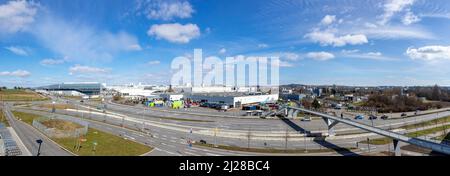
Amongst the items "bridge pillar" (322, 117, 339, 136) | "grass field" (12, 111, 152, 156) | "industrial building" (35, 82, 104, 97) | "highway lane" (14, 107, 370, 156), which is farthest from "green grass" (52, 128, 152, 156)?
"industrial building" (35, 82, 104, 97)

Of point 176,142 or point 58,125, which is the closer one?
point 176,142

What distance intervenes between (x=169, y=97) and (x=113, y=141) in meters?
30.9

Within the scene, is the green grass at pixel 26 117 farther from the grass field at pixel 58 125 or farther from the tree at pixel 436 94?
the tree at pixel 436 94

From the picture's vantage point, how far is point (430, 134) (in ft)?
59.4

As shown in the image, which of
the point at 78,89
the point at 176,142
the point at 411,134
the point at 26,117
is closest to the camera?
the point at 176,142

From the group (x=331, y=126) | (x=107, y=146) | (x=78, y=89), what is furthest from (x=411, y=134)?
(x=78, y=89)

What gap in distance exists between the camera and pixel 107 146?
12.1 meters

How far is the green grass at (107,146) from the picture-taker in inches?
428

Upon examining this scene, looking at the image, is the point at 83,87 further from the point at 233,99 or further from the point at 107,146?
the point at 107,146

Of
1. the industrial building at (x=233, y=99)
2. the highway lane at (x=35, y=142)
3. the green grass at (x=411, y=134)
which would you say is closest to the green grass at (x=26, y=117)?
the highway lane at (x=35, y=142)

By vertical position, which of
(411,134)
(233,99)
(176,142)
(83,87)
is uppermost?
(83,87)

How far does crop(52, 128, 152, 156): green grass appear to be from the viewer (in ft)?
35.7
